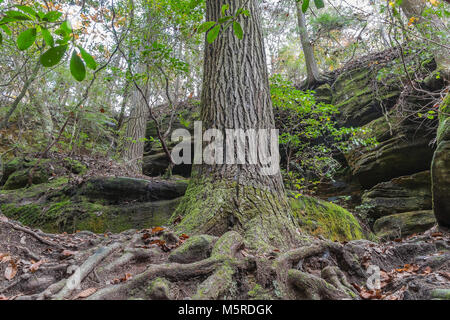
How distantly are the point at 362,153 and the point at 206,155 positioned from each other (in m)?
5.81

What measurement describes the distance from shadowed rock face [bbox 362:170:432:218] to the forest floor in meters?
4.27

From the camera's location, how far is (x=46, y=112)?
24.1 feet

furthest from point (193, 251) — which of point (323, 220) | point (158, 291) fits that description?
point (323, 220)

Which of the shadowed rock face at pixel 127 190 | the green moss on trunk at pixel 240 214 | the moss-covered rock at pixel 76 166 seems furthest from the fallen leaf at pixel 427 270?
the moss-covered rock at pixel 76 166

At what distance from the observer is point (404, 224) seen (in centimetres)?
561

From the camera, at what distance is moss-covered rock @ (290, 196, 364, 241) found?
439 cm

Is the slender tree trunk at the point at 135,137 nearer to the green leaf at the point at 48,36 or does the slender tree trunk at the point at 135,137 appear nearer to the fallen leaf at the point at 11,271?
the fallen leaf at the point at 11,271

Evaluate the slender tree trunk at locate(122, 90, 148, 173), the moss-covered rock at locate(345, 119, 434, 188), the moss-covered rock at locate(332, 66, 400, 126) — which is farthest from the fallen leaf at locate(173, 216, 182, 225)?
the moss-covered rock at locate(332, 66, 400, 126)

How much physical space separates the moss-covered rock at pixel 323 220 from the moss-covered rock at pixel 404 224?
3.66ft

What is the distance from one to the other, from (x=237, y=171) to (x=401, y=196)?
5.64m

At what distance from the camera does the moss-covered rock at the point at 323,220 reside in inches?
173

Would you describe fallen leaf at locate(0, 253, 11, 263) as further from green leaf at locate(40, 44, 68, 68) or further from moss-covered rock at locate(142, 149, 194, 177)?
moss-covered rock at locate(142, 149, 194, 177)

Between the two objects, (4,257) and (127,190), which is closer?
(4,257)

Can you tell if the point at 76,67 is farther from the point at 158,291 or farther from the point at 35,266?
the point at 35,266
